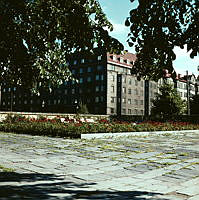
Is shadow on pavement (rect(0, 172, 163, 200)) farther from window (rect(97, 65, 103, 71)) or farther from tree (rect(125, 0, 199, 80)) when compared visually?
window (rect(97, 65, 103, 71))

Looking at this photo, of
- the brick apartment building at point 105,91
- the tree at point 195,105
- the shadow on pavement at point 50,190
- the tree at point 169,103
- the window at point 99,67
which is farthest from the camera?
the window at point 99,67

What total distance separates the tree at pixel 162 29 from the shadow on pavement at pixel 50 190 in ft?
7.34

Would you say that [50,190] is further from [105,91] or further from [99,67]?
[99,67]

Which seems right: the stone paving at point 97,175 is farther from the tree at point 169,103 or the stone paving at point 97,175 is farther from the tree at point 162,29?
the tree at point 169,103

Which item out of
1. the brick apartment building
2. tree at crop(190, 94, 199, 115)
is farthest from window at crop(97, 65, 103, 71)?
tree at crop(190, 94, 199, 115)

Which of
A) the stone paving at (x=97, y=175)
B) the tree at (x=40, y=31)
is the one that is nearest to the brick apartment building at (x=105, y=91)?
the tree at (x=40, y=31)

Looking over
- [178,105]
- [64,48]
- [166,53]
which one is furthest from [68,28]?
[178,105]

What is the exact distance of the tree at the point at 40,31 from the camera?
588cm

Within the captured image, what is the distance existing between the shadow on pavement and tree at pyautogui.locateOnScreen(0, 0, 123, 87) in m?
2.97

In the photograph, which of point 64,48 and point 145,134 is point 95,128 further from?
point 64,48

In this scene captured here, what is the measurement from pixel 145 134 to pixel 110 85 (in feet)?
170

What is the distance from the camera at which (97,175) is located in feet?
17.1

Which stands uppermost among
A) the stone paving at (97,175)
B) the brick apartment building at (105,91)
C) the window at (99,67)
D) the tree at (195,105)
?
the window at (99,67)

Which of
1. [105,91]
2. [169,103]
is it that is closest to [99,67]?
[105,91]
